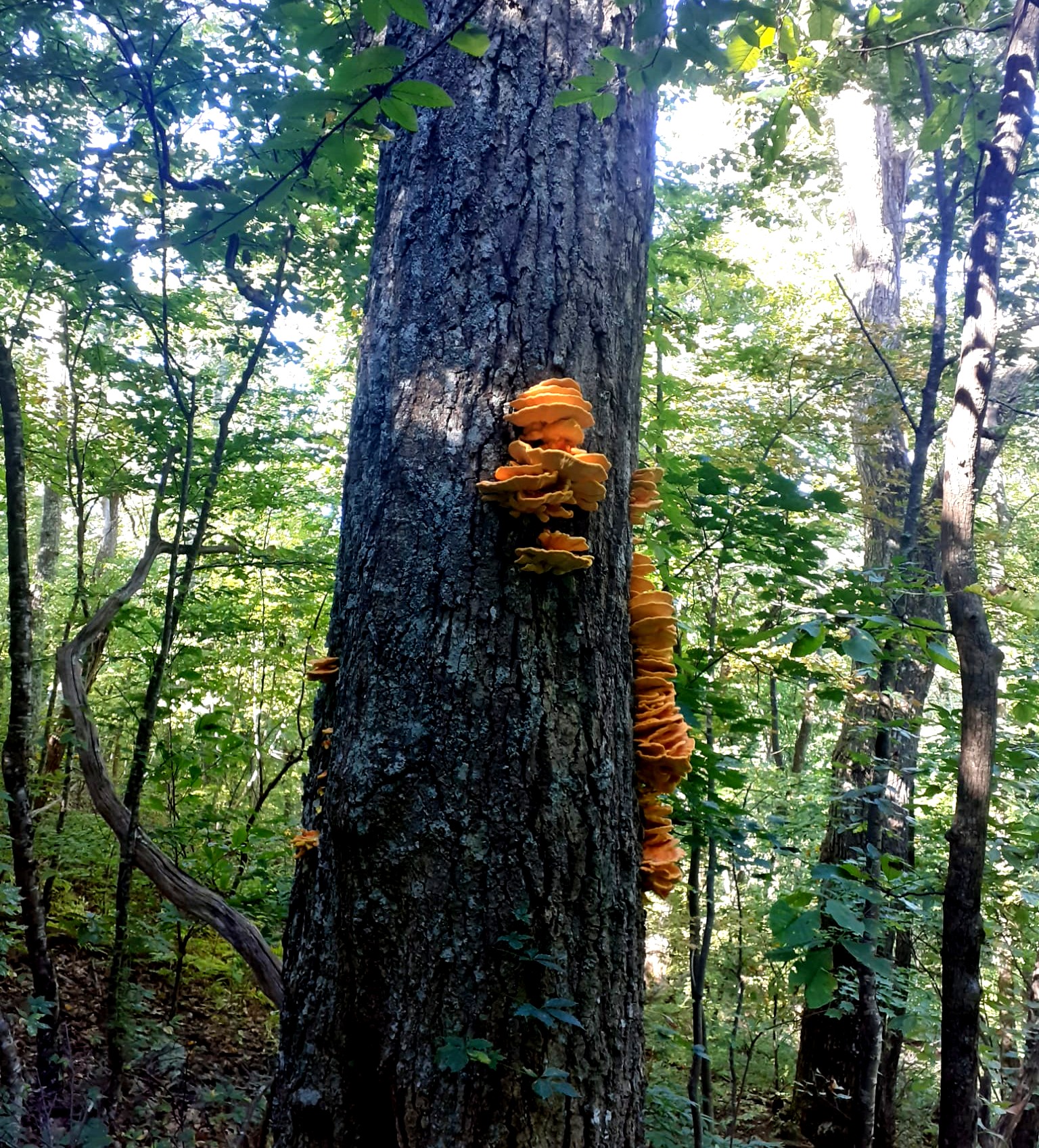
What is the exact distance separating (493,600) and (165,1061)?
3.62 m

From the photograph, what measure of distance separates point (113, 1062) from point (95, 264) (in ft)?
10.8

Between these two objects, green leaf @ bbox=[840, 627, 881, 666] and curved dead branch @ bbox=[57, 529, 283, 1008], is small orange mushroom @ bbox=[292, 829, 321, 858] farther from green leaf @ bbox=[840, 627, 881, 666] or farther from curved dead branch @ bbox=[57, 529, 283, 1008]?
curved dead branch @ bbox=[57, 529, 283, 1008]

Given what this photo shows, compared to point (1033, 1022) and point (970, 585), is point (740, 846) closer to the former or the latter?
point (970, 585)

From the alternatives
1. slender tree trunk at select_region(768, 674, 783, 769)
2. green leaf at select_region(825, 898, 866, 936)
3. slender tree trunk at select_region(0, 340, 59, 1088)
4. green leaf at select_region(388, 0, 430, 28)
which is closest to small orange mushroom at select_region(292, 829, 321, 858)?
green leaf at select_region(825, 898, 866, 936)

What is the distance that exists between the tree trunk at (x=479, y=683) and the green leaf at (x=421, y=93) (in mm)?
503

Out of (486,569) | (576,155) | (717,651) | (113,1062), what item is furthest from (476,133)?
(113,1062)

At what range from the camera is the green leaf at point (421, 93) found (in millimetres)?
1287

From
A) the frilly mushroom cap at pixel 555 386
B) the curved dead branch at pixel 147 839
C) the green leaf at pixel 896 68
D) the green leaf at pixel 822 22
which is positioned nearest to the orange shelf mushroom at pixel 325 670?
the frilly mushroom cap at pixel 555 386

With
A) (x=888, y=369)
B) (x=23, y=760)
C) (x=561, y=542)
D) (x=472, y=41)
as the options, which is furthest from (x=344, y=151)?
(x=23, y=760)

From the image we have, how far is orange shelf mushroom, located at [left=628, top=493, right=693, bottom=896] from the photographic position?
5.66 feet

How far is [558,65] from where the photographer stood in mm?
1956

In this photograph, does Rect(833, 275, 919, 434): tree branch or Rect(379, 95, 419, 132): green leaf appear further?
Rect(833, 275, 919, 434): tree branch

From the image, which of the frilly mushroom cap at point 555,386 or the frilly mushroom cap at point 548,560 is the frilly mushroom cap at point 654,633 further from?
the frilly mushroom cap at point 555,386

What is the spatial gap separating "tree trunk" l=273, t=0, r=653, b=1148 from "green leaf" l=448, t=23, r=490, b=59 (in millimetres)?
504
